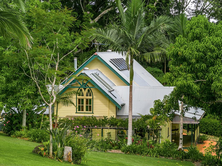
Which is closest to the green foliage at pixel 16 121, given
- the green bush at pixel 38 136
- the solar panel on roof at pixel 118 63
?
the green bush at pixel 38 136

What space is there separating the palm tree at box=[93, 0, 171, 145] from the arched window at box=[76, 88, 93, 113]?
5103 mm

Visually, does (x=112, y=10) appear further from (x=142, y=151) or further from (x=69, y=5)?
(x=142, y=151)

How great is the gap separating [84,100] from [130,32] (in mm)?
6968

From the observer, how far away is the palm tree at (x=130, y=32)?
17.9 metres

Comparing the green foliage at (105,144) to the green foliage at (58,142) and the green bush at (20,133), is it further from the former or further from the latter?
the green foliage at (58,142)

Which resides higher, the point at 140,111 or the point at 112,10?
the point at 112,10

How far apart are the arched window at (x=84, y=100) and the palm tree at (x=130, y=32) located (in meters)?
5.10

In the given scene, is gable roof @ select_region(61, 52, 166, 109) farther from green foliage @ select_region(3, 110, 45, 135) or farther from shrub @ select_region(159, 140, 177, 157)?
shrub @ select_region(159, 140, 177, 157)

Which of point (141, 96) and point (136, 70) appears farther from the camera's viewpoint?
point (136, 70)

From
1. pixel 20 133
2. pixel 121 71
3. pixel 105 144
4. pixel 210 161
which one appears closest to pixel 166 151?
pixel 210 161

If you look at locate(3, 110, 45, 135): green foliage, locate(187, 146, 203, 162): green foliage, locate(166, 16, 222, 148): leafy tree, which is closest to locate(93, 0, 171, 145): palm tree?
locate(187, 146, 203, 162): green foliage

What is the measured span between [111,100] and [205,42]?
33.0ft

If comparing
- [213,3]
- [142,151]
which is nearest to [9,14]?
[142,151]

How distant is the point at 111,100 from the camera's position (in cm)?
2225
